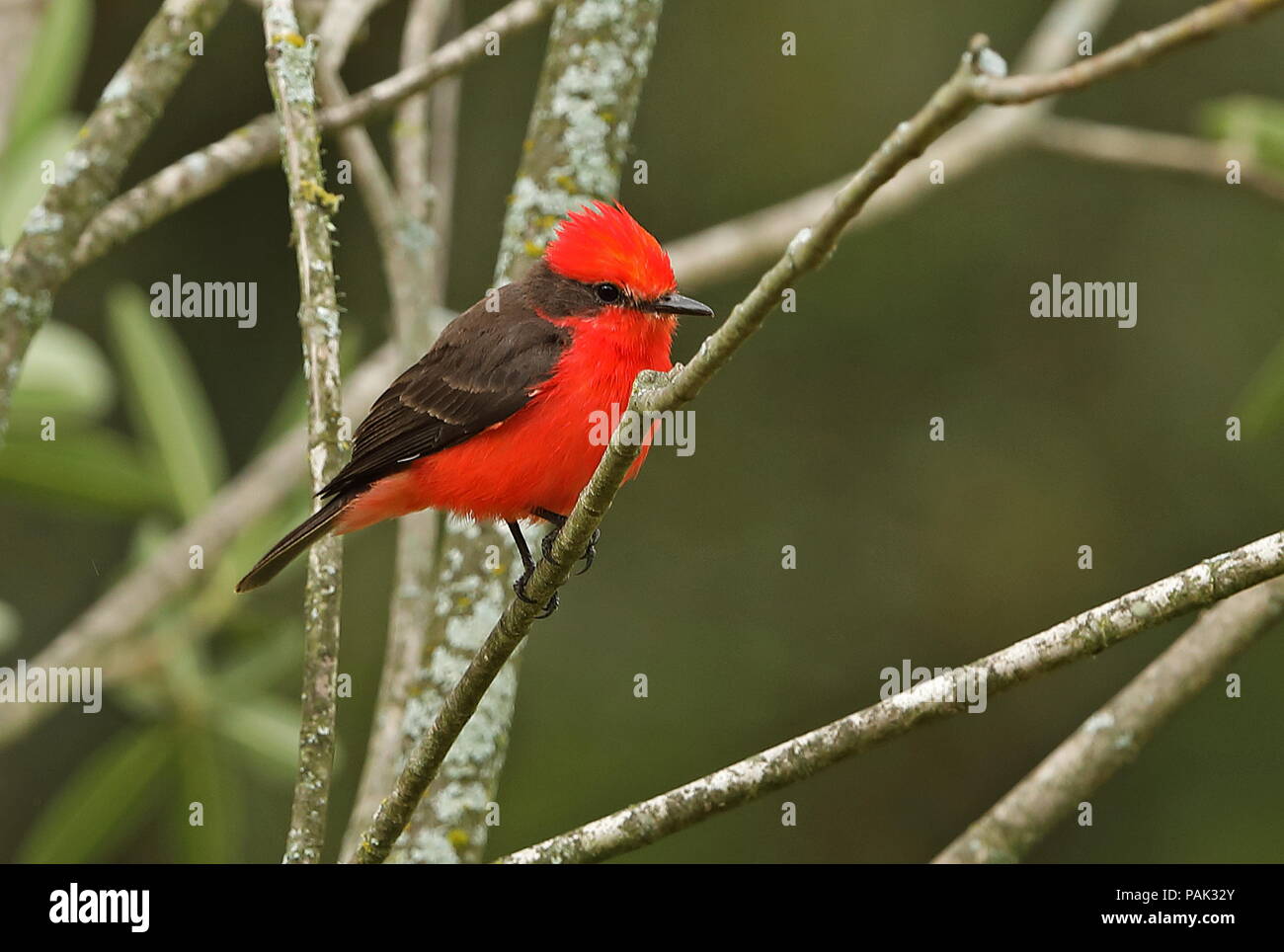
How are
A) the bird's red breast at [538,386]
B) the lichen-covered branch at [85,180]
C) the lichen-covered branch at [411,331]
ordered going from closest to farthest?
1. the lichen-covered branch at [85,180]
2. the lichen-covered branch at [411,331]
3. the bird's red breast at [538,386]

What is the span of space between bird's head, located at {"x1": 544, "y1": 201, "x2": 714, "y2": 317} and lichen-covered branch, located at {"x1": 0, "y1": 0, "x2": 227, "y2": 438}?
1.12 meters

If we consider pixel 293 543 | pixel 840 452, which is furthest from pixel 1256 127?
pixel 840 452

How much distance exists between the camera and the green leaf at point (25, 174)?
5.16 metres

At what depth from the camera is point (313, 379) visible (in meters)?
3.38

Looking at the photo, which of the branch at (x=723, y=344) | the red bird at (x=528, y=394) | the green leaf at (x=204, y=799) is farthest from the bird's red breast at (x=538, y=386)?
the green leaf at (x=204, y=799)

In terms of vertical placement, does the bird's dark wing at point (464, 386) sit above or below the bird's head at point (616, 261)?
below

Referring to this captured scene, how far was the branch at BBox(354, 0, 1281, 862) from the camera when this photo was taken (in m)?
1.92

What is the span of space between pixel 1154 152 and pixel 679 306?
2.90m

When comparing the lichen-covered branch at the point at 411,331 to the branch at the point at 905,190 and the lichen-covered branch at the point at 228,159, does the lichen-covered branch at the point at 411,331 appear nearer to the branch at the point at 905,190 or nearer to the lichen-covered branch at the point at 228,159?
the lichen-covered branch at the point at 228,159

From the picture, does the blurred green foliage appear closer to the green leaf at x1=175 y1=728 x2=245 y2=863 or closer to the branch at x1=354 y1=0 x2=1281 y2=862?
the green leaf at x1=175 y1=728 x2=245 y2=863

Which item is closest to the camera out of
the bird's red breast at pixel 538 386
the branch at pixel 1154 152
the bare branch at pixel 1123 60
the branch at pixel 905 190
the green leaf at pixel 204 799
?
the bare branch at pixel 1123 60

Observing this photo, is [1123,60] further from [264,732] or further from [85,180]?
[264,732]

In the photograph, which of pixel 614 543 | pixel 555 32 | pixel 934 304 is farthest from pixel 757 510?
pixel 555 32

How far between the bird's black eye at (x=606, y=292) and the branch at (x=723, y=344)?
5.32 feet
